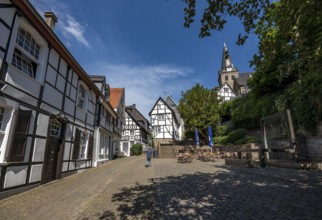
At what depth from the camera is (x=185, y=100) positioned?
25.7 metres

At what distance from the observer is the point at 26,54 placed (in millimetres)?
6508

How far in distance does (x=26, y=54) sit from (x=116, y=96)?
61.5ft

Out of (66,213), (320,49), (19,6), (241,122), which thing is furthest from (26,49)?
(241,122)

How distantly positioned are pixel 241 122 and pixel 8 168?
901 inches

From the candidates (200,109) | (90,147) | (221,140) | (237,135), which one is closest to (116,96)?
(200,109)

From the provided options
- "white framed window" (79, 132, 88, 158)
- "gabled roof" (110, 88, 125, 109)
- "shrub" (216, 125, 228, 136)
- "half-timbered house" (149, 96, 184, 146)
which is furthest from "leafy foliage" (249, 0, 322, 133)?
"half-timbered house" (149, 96, 184, 146)

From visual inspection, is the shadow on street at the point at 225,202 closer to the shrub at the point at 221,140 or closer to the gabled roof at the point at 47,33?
the gabled roof at the point at 47,33

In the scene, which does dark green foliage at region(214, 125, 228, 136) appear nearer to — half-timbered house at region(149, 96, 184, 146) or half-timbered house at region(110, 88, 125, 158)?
half-timbered house at region(149, 96, 184, 146)

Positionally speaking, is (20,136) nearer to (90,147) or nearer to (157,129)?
(90,147)

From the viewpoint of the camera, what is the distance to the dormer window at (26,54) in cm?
628

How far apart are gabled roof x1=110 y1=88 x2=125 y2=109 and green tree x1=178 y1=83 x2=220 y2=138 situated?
28.8 feet

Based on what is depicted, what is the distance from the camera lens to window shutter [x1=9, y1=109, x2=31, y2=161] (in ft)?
18.5

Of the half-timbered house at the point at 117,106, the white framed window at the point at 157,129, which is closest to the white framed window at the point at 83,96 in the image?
the half-timbered house at the point at 117,106

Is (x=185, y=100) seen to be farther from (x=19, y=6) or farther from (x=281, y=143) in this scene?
(x=19, y=6)
